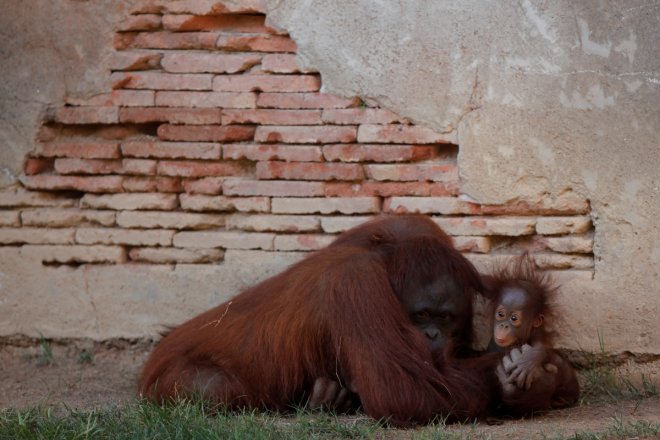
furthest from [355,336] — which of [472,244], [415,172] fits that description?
[415,172]

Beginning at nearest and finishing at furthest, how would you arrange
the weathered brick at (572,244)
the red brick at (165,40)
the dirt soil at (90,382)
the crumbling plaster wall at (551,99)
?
1. the dirt soil at (90,382)
2. the crumbling plaster wall at (551,99)
3. the weathered brick at (572,244)
4. the red brick at (165,40)

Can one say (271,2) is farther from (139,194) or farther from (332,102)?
(139,194)

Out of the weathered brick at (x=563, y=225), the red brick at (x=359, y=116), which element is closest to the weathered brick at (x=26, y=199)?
the red brick at (x=359, y=116)

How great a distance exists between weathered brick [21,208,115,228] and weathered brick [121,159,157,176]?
1.10 feet

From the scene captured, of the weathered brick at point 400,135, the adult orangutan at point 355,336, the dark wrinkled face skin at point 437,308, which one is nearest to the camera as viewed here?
the adult orangutan at point 355,336

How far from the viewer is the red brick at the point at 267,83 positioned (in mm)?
7020

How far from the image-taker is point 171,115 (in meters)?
7.21

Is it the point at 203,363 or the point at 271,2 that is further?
the point at 271,2

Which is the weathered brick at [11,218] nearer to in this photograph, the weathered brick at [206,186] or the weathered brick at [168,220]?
the weathered brick at [168,220]

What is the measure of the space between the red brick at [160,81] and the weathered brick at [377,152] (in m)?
0.88

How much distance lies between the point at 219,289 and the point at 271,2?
1811 millimetres

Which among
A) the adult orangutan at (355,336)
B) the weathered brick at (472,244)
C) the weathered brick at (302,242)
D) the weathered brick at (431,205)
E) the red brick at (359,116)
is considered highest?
the red brick at (359,116)

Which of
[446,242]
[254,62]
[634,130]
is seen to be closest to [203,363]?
[446,242]

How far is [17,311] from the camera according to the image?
7.48 m
